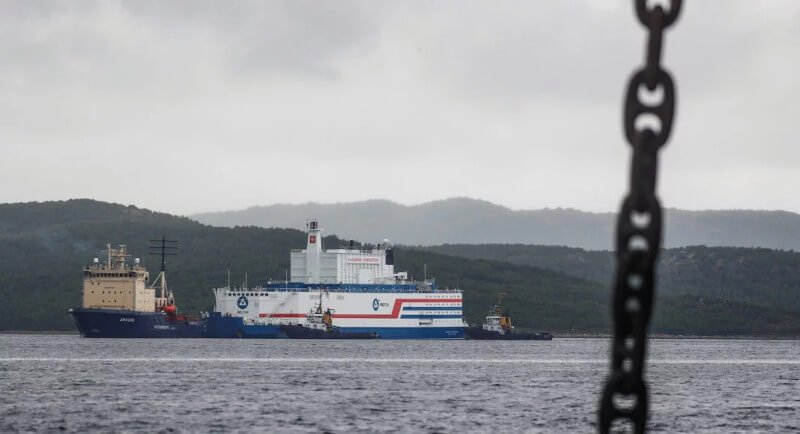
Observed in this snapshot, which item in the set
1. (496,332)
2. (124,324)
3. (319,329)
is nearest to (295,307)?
(319,329)

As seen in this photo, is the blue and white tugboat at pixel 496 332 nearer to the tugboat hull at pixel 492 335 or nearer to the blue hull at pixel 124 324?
the tugboat hull at pixel 492 335

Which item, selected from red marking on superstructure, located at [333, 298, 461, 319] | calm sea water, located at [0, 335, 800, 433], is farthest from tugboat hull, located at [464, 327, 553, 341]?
calm sea water, located at [0, 335, 800, 433]

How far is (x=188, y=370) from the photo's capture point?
9025 centimetres

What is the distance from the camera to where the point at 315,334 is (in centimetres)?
16425

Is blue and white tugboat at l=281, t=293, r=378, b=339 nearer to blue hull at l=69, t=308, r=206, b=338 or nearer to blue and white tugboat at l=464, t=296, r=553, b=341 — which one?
blue hull at l=69, t=308, r=206, b=338

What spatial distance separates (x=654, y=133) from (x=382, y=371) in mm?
86129

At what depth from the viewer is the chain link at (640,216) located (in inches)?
238

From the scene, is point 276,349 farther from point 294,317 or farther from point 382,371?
point 382,371

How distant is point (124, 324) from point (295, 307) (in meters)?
18.6

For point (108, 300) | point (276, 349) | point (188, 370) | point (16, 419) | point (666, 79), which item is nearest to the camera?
point (666, 79)

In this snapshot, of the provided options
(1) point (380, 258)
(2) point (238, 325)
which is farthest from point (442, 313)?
(2) point (238, 325)

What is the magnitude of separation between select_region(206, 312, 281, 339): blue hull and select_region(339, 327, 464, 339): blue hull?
8101mm

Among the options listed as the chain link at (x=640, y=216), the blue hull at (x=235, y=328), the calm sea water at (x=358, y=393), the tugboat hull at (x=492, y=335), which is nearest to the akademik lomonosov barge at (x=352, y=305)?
the blue hull at (x=235, y=328)

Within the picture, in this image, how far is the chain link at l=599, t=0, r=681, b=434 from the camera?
6039 millimetres
